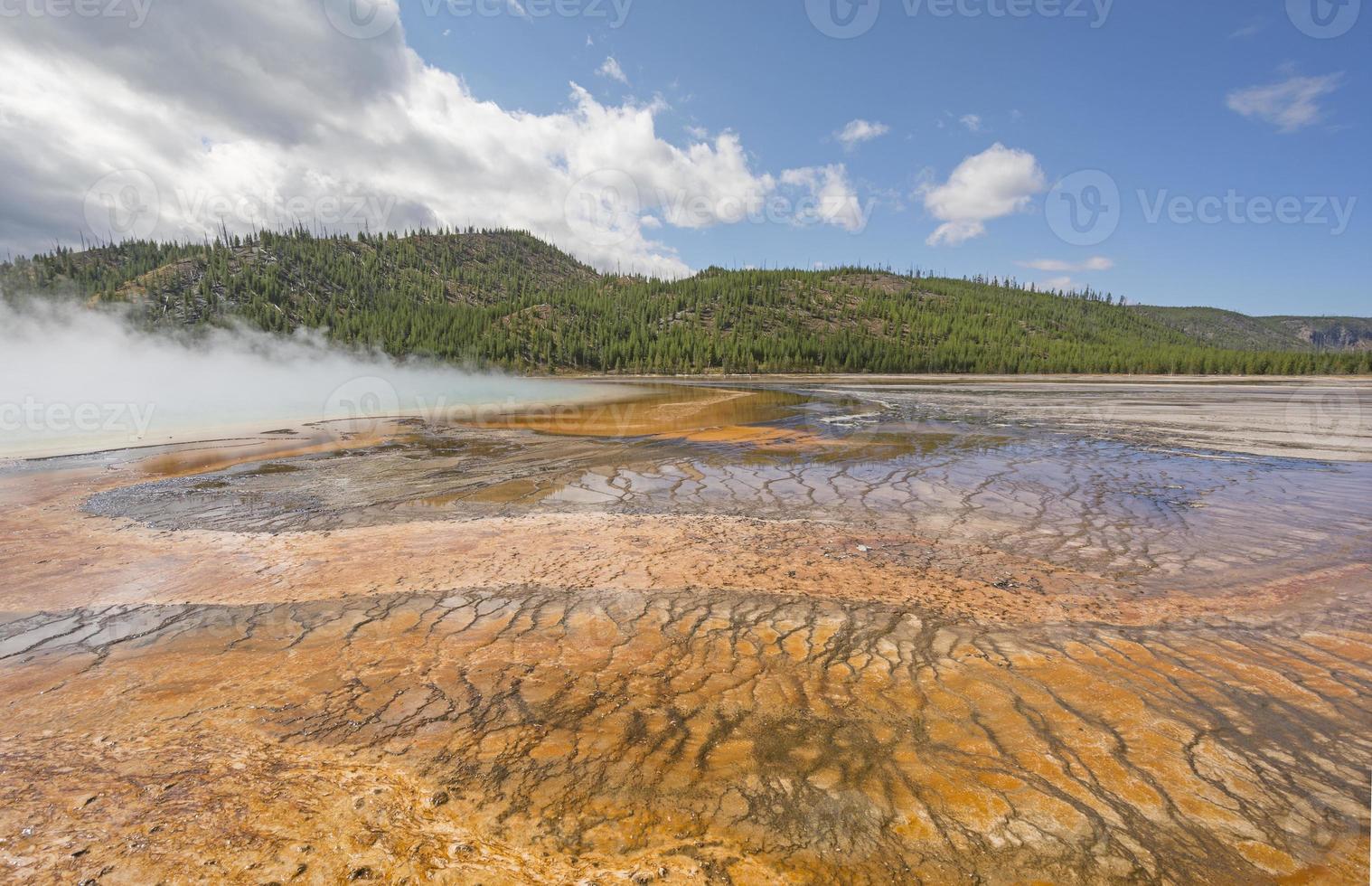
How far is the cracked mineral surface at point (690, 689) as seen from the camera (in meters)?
2.73

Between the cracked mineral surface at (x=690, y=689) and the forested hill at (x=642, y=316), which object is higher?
the forested hill at (x=642, y=316)

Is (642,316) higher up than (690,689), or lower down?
higher up

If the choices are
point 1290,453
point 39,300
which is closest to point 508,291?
point 39,300

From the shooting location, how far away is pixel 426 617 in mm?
5352

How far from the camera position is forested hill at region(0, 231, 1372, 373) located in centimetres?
9356

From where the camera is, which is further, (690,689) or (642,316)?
(642,316)

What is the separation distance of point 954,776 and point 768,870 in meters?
1.33

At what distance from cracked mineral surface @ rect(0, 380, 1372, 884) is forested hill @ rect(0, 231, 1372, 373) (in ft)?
275

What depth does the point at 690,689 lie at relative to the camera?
4.17 m

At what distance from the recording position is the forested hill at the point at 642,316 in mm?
93562

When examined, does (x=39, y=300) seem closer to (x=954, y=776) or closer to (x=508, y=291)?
(x=508, y=291)

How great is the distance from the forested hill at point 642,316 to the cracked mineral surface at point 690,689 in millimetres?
83907

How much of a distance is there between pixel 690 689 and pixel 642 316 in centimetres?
11507

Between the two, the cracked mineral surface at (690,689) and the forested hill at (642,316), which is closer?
the cracked mineral surface at (690,689)
